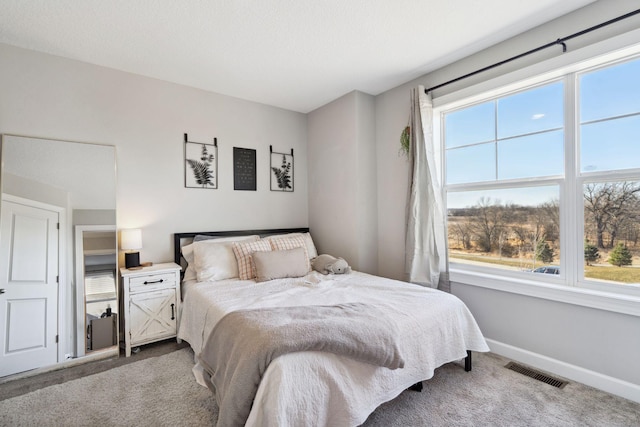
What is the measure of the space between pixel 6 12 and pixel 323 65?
7.68 feet

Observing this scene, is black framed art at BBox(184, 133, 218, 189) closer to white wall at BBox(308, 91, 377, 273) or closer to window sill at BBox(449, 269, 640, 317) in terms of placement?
white wall at BBox(308, 91, 377, 273)

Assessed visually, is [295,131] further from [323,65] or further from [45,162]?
[45,162]

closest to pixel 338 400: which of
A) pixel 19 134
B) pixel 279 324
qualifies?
pixel 279 324

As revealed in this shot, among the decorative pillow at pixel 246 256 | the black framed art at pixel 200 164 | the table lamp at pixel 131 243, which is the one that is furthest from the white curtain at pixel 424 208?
the table lamp at pixel 131 243

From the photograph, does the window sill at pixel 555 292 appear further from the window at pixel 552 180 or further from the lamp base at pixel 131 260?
the lamp base at pixel 131 260

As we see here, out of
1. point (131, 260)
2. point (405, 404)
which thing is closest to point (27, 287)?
point (131, 260)

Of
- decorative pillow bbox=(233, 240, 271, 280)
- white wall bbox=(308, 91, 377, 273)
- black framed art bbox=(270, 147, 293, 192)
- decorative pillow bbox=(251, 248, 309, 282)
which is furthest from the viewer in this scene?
black framed art bbox=(270, 147, 293, 192)

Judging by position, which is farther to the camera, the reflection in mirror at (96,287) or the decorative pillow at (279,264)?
the decorative pillow at (279,264)

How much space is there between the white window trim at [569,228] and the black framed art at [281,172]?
2074 millimetres

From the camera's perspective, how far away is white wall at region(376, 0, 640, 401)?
193 centimetres

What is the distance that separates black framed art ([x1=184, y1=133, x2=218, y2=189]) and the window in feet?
8.27

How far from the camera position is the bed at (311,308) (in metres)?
1.37

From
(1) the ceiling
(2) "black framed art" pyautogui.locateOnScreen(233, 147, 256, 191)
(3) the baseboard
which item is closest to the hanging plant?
(1) the ceiling

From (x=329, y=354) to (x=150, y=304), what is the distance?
1991mm
